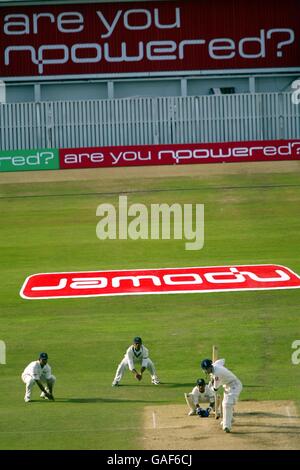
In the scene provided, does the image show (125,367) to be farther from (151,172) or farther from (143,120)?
(143,120)

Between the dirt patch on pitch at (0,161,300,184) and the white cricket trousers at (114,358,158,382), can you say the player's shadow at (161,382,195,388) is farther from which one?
the dirt patch on pitch at (0,161,300,184)

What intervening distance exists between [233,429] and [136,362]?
4.12 meters

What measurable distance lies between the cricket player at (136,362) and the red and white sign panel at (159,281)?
24.6ft

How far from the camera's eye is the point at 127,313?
27.6m

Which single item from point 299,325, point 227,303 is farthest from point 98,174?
point 299,325

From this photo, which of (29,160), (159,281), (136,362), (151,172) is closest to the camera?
(136,362)

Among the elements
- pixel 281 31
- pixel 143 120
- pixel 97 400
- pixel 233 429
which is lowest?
pixel 233 429

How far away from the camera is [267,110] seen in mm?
48812

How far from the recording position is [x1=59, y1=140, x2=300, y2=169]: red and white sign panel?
4450cm

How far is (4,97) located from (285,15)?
49.3ft

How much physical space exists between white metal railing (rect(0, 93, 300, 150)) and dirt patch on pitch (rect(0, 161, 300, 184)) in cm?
323

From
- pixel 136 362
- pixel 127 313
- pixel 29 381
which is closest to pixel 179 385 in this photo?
pixel 136 362

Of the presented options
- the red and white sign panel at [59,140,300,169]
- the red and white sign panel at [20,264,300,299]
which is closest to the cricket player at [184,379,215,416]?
the red and white sign panel at [20,264,300,299]

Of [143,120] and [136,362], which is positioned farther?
[143,120]
